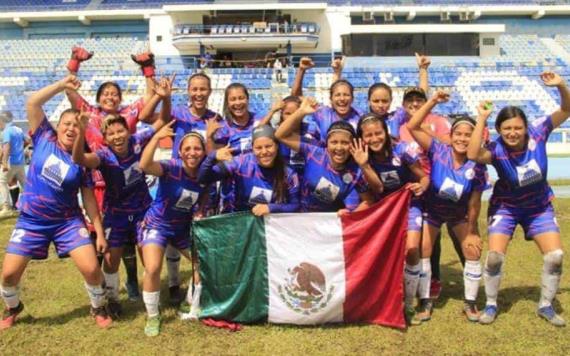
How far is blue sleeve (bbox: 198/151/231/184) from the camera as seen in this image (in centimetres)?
430

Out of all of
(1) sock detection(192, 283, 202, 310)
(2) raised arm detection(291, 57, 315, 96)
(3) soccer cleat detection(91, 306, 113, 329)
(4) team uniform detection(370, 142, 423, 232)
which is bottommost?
(3) soccer cleat detection(91, 306, 113, 329)

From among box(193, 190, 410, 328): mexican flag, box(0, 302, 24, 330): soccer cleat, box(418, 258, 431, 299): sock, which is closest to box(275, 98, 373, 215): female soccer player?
box(193, 190, 410, 328): mexican flag

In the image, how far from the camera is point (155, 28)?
1282 inches

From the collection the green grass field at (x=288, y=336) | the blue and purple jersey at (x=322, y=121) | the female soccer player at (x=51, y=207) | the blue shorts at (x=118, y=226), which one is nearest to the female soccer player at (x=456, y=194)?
the green grass field at (x=288, y=336)

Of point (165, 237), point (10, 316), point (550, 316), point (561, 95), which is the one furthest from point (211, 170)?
point (550, 316)

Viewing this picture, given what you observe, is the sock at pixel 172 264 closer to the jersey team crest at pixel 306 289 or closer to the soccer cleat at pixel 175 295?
the soccer cleat at pixel 175 295

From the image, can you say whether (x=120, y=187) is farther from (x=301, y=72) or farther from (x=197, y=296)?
(x=301, y=72)

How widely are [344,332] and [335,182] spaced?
4.06ft

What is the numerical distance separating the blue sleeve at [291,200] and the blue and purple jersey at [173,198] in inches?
26.4

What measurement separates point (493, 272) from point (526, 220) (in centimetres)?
54

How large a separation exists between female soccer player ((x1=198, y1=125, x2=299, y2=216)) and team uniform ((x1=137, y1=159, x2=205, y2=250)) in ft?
0.66

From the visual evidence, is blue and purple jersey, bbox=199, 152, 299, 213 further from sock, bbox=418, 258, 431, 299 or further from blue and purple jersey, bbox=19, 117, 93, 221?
sock, bbox=418, 258, 431, 299

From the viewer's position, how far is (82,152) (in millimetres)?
4191

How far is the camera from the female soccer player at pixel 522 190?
432 cm
